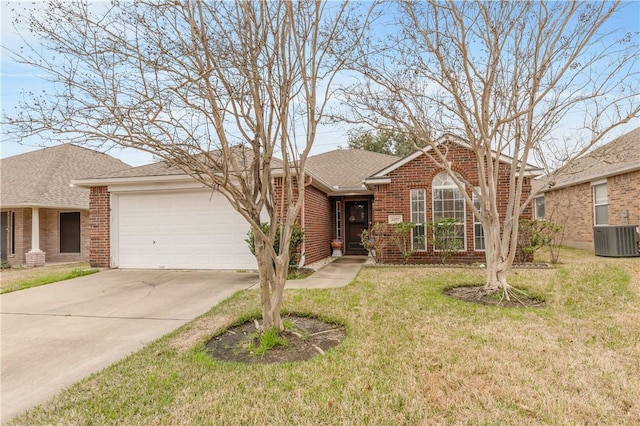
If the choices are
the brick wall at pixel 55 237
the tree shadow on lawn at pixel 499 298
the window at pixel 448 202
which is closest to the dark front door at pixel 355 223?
the window at pixel 448 202

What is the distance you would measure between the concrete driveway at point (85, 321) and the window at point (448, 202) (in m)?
5.91

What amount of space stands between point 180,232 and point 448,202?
8.04m

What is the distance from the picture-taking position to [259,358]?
3824 millimetres

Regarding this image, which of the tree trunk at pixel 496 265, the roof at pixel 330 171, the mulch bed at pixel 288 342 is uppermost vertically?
the roof at pixel 330 171

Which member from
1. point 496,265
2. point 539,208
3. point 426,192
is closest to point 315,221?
point 426,192

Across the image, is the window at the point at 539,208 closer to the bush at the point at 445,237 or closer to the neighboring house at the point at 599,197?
the neighboring house at the point at 599,197

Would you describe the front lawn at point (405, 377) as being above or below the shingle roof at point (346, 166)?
below

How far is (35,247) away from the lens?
41.9 ft

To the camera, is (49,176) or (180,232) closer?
(180,232)

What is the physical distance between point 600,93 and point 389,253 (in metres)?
6.49

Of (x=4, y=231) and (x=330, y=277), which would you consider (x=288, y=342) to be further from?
(x=4, y=231)

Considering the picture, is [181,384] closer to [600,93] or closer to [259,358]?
[259,358]

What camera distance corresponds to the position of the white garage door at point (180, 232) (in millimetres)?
9922

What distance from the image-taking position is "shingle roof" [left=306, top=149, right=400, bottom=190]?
1401cm
